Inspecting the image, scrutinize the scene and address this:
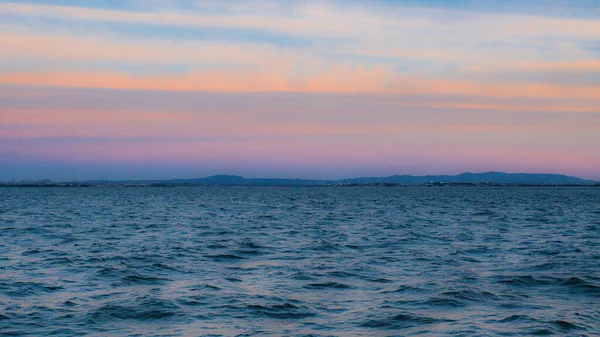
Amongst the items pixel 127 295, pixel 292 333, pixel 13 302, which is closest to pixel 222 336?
pixel 292 333

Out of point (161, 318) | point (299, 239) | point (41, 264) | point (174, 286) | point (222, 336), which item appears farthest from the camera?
point (299, 239)

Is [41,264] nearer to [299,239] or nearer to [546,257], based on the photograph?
[299,239]

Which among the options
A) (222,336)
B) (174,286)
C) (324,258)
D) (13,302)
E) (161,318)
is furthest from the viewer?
(324,258)

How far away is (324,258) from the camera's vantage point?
28375 mm

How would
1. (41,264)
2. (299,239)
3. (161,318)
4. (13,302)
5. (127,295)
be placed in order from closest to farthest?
1. (161,318)
2. (13,302)
3. (127,295)
4. (41,264)
5. (299,239)

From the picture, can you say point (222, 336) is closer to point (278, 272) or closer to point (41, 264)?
point (278, 272)

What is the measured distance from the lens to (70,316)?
16.7 m

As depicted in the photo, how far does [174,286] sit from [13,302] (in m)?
4.75

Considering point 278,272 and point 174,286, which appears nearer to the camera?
point 174,286

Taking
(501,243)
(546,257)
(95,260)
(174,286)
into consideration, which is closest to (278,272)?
(174,286)

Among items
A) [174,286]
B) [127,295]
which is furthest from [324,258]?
[127,295]

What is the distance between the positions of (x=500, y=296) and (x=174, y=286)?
9.83m

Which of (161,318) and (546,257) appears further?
(546,257)

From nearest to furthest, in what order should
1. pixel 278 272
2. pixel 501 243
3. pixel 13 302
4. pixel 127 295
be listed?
pixel 13 302 < pixel 127 295 < pixel 278 272 < pixel 501 243
